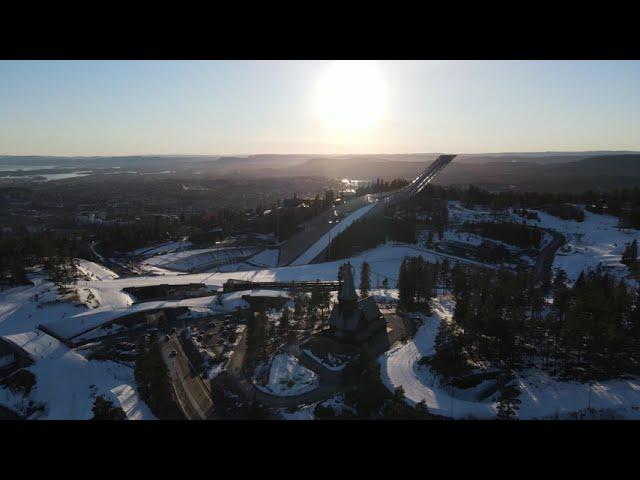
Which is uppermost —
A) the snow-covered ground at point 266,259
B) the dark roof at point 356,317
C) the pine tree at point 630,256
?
the dark roof at point 356,317

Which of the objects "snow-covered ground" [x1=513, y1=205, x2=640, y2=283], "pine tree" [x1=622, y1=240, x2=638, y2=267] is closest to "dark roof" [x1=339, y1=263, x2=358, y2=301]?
"snow-covered ground" [x1=513, y1=205, x2=640, y2=283]

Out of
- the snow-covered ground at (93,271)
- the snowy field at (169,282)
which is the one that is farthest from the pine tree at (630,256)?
the snow-covered ground at (93,271)

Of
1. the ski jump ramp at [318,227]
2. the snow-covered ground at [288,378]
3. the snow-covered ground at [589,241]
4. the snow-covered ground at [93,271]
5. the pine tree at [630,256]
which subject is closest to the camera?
the snow-covered ground at [288,378]

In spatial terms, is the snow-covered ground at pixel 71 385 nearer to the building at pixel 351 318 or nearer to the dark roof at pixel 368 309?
the building at pixel 351 318

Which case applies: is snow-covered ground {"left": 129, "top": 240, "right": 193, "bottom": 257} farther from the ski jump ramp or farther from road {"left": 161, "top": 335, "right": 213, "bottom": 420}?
road {"left": 161, "top": 335, "right": 213, "bottom": 420}

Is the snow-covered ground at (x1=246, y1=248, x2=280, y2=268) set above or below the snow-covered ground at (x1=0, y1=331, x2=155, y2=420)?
below

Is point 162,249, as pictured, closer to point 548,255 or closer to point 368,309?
point 368,309

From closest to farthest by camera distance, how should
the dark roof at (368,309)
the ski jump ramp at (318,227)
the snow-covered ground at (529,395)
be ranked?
the snow-covered ground at (529,395)
the dark roof at (368,309)
the ski jump ramp at (318,227)
